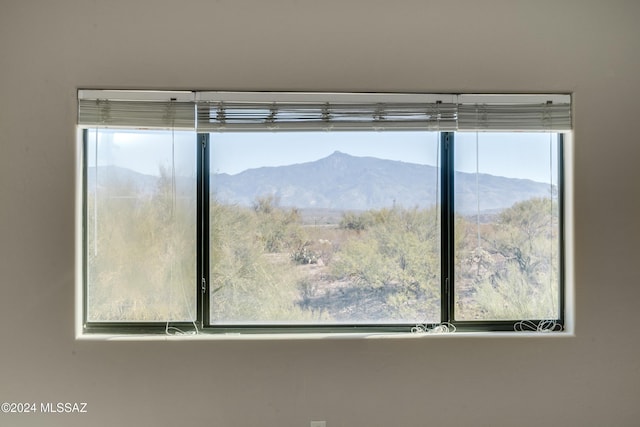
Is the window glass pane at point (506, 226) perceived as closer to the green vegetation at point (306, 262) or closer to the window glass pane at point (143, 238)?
the green vegetation at point (306, 262)

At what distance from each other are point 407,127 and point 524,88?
72cm

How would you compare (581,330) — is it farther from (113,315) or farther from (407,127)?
(113,315)

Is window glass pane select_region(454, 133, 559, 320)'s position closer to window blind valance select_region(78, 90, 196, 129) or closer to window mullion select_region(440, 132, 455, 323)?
window mullion select_region(440, 132, 455, 323)

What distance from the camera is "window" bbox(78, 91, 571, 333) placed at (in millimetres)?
Answer: 2414

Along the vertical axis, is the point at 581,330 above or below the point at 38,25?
below

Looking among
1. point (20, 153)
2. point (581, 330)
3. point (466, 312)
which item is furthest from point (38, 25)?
point (581, 330)

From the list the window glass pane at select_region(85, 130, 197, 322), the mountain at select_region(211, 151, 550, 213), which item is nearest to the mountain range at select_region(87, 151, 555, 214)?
the mountain at select_region(211, 151, 550, 213)

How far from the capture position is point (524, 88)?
2418 millimetres

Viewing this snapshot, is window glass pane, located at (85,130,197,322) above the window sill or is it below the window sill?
above

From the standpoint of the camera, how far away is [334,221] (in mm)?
2486

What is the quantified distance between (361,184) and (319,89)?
1.98ft

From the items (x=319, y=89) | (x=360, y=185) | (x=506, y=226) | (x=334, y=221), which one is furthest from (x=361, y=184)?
(x=506, y=226)

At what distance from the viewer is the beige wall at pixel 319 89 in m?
2.31

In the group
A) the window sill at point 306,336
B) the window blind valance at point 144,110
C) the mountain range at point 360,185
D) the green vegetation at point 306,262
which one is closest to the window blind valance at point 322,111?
the window blind valance at point 144,110
